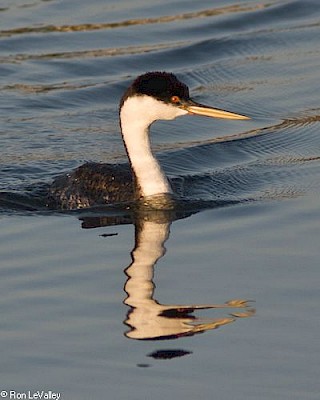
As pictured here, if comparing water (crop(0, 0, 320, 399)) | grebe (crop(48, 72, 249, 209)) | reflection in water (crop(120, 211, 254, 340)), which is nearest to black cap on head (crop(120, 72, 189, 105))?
grebe (crop(48, 72, 249, 209))

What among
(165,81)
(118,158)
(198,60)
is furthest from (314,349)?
(198,60)

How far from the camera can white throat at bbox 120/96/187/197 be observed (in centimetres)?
1337

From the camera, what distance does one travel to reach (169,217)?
44.2 ft

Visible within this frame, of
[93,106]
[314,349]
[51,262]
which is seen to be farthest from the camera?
[93,106]

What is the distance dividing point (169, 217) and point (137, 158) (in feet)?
2.09

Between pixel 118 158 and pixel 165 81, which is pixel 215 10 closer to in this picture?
pixel 118 158

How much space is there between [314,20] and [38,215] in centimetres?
876

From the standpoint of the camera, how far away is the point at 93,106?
1794 cm

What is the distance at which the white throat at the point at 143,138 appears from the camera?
13.4 meters

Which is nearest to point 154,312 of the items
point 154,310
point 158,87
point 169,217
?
point 154,310

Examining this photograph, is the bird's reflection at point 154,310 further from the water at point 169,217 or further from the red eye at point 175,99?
the red eye at point 175,99

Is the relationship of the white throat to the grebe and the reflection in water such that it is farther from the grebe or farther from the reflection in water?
the reflection in water

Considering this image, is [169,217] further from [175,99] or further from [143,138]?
[175,99]

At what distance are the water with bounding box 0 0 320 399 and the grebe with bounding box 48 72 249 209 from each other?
0.27 m
